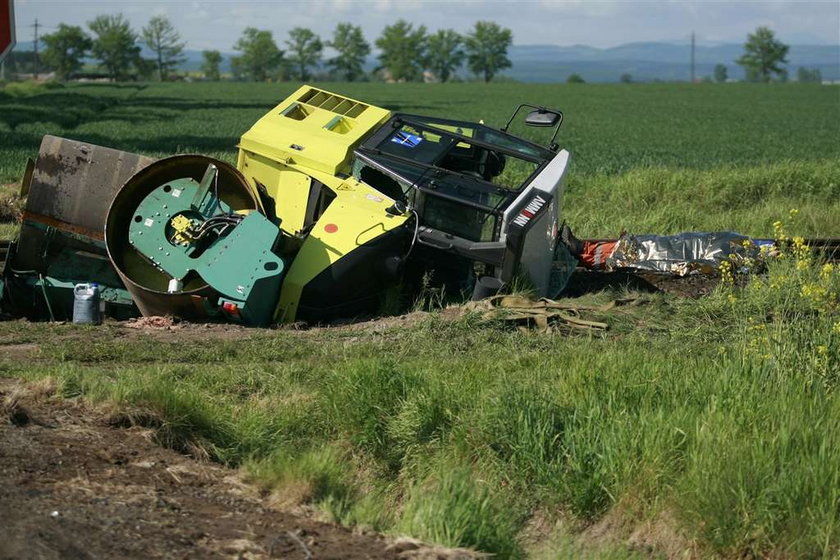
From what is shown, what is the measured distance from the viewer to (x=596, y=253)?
13164 millimetres

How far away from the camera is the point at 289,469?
19.9ft

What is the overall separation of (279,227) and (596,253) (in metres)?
4.62

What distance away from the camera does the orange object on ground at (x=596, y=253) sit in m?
13.0

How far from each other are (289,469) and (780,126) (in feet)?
146

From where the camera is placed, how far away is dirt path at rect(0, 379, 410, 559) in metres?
4.83

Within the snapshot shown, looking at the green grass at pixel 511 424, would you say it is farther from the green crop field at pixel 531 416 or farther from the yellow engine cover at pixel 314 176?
the yellow engine cover at pixel 314 176

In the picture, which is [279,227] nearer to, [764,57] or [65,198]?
[65,198]

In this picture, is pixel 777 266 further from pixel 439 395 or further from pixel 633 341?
pixel 439 395

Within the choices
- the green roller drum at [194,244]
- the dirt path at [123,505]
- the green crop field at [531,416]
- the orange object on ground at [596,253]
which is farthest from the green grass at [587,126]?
the dirt path at [123,505]

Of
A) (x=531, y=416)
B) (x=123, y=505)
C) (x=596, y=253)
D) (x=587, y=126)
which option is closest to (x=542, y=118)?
(x=596, y=253)

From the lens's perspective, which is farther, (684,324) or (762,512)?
(684,324)

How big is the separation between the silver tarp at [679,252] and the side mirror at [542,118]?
6.76ft

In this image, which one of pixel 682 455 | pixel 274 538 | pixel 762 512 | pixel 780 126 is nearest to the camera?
pixel 274 538

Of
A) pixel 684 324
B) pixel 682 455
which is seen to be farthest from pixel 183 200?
pixel 682 455
